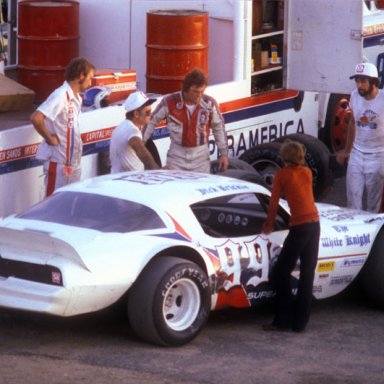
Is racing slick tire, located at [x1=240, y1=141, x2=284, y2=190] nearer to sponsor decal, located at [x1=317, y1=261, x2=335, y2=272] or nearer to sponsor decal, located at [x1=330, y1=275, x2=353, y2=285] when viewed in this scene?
sponsor decal, located at [x1=330, y1=275, x2=353, y2=285]

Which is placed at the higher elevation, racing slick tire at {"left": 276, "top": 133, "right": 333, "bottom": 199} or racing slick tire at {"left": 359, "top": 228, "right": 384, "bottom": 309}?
racing slick tire at {"left": 276, "top": 133, "right": 333, "bottom": 199}

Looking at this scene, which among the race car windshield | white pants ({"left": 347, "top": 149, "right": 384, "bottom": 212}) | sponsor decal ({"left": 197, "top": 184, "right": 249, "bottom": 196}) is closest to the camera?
the race car windshield

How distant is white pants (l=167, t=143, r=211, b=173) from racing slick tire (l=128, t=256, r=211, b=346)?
Result: 8.42 feet

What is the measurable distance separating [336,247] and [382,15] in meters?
6.90

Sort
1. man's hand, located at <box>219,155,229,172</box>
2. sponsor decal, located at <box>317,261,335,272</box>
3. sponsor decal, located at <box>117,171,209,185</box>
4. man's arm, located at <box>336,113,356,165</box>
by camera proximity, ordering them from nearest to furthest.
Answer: sponsor decal, located at <box>117,171,209,185</box> < sponsor decal, located at <box>317,261,335,272</box> < man's hand, located at <box>219,155,229,172</box> < man's arm, located at <box>336,113,356,165</box>

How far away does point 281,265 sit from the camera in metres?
8.06

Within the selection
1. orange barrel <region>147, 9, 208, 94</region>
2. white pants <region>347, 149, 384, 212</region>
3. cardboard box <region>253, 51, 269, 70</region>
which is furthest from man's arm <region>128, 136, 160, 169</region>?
cardboard box <region>253, 51, 269, 70</region>

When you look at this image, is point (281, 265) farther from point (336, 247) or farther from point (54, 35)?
point (54, 35)

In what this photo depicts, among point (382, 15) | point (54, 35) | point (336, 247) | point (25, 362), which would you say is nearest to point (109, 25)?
point (54, 35)

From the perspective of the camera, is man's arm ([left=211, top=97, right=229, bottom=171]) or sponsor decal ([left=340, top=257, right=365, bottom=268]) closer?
sponsor decal ([left=340, top=257, right=365, bottom=268])

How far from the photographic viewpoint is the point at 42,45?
1271 centimetres

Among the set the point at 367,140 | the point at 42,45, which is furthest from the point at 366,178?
the point at 42,45

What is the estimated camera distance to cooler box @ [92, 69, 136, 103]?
38.7ft

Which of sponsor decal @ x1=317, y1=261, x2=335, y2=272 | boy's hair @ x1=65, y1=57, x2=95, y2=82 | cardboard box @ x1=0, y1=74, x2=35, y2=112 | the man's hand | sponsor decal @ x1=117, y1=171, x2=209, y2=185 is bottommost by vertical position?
sponsor decal @ x1=317, y1=261, x2=335, y2=272
